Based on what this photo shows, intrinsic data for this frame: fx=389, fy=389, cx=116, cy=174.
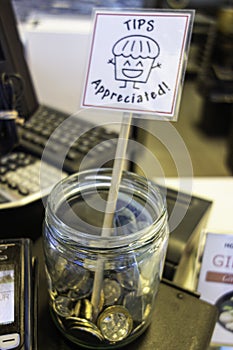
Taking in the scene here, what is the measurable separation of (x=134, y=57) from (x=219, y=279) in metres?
0.29

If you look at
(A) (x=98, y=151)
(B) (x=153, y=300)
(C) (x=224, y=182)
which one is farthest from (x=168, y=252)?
(C) (x=224, y=182)

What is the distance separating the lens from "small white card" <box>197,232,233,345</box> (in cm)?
48

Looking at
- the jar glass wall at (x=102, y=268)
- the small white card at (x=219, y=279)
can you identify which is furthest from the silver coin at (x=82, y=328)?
the small white card at (x=219, y=279)

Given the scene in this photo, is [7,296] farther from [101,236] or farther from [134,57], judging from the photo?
[134,57]

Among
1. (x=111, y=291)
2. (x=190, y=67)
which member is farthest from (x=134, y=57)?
(x=190, y=67)

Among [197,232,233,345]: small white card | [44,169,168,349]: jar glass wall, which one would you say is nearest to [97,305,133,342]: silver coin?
[44,169,168,349]: jar glass wall

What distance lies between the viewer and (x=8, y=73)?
0.58 metres

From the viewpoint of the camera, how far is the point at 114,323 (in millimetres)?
385

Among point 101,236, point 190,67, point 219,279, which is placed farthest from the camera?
point 190,67

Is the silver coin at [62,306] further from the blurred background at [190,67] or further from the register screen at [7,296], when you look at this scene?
the blurred background at [190,67]

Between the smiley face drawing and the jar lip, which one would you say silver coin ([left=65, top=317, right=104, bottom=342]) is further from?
the smiley face drawing

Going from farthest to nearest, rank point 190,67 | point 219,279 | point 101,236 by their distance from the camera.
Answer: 1. point 190,67
2. point 219,279
3. point 101,236

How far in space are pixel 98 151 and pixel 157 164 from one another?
0.51 feet

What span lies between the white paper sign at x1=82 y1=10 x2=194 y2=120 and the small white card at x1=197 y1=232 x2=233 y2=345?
0.19m
